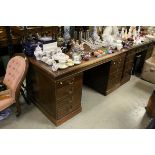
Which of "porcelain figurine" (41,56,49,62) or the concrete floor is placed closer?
"porcelain figurine" (41,56,49,62)

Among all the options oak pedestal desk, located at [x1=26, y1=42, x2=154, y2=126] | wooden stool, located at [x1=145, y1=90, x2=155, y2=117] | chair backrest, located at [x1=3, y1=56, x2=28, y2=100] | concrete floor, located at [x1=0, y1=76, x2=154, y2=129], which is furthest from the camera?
wooden stool, located at [x1=145, y1=90, x2=155, y2=117]

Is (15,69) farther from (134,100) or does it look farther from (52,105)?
(134,100)

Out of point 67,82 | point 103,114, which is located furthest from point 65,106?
point 103,114

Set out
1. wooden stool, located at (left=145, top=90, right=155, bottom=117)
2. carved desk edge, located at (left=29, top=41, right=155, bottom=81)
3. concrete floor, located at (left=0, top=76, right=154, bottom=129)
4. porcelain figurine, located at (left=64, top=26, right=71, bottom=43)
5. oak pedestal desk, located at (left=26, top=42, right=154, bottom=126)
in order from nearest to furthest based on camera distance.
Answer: carved desk edge, located at (left=29, top=41, right=155, bottom=81) < oak pedestal desk, located at (left=26, top=42, right=154, bottom=126) < concrete floor, located at (left=0, top=76, right=154, bottom=129) < wooden stool, located at (left=145, top=90, right=155, bottom=117) < porcelain figurine, located at (left=64, top=26, right=71, bottom=43)

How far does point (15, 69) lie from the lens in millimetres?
2289

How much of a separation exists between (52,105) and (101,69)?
3.74 ft

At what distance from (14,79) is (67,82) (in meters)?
0.74

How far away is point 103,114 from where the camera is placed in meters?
2.62

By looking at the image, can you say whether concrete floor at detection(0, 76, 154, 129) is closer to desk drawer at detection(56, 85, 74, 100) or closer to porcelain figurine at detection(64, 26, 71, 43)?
desk drawer at detection(56, 85, 74, 100)

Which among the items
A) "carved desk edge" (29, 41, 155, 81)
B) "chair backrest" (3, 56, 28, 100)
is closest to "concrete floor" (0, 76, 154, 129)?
"chair backrest" (3, 56, 28, 100)

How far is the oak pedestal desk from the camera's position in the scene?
207cm

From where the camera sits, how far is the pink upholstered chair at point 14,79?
2.17 meters

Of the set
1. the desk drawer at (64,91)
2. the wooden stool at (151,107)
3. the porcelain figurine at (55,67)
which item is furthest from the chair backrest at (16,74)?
the wooden stool at (151,107)

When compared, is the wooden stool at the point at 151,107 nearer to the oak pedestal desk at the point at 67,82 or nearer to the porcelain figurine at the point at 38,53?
the oak pedestal desk at the point at 67,82
